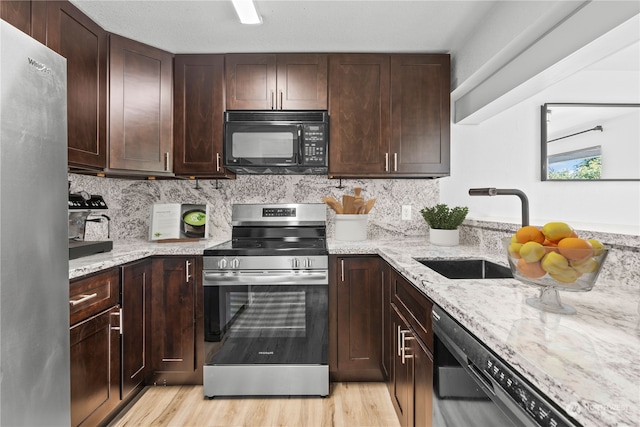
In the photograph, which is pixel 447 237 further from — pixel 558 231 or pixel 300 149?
pixel 558 231

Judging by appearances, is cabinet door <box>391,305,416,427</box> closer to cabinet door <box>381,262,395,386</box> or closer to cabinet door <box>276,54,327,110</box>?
cabinet door <box>381,262,395,386</box>

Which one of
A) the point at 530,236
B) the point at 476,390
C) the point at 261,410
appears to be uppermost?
the point at 530,236

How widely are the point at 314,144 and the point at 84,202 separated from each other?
151cm

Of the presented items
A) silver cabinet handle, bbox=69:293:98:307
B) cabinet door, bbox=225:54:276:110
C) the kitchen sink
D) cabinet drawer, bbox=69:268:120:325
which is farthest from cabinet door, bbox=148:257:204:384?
the kitchen sink

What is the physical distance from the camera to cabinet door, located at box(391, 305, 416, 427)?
1.44 metres

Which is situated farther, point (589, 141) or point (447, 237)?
point (589, 141)

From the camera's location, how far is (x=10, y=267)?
0.84m

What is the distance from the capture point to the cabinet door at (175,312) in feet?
6.75

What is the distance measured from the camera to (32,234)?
91cm

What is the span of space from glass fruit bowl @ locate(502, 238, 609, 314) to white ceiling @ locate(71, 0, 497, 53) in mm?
1585

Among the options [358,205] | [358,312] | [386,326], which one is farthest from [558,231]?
[358,205]

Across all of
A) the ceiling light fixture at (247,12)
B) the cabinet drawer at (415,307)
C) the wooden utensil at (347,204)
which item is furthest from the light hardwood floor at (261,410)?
the ceiling light fixture at (247,12)

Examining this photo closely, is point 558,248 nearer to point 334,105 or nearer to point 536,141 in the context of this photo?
point 334,105

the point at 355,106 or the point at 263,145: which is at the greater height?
the point at 355,106
